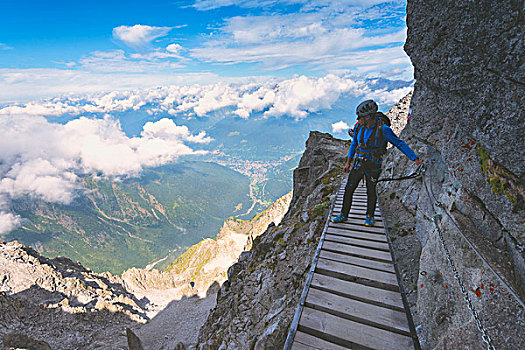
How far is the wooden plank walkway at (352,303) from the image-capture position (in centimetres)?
452

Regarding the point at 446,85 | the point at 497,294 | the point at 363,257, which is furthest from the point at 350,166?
the point at 497,294

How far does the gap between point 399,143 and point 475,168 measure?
2.99m

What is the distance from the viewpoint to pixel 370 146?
25.6 ft

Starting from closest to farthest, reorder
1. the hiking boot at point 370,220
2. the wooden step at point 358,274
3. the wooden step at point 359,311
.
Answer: the wooden step at point 359,311, the wooden step at point 358,274, the hiking boot at point 370,220

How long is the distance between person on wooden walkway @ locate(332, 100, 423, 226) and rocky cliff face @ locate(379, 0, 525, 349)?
5.54ft

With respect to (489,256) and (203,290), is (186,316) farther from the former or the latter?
(489,256)

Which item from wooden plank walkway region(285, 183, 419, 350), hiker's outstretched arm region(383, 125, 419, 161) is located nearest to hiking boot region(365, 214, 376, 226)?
wooden plank walkway region(285, 183, 419, 350)

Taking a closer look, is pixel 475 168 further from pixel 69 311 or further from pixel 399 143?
pixel 69 311

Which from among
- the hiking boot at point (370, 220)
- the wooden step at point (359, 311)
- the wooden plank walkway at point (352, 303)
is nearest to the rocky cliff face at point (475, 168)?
the wooden step at point (359, 311)

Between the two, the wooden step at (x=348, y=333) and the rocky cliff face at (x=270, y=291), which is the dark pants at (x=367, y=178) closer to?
the rocky cliff face at (x=270, y=291)

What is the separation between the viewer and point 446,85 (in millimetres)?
4590

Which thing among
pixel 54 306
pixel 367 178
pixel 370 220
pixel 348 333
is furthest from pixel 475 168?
pixel 54 306

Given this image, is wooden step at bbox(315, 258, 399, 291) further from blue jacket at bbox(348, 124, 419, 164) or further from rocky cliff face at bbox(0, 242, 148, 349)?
rocky cliff face at bbox(0, 242, 148, 349)

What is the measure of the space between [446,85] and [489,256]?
129 inches
